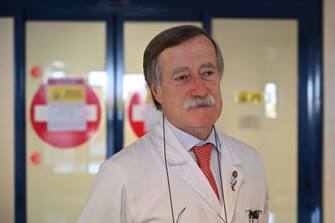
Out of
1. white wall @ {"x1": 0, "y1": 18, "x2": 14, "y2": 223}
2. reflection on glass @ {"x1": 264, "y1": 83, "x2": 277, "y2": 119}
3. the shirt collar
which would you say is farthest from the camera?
reflection on glass @ {"x1": 264, "y1": 83, "x2": 277, "y2": 119}

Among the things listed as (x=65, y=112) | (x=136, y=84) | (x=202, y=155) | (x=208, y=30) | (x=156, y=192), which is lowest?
(x=156, y=192)

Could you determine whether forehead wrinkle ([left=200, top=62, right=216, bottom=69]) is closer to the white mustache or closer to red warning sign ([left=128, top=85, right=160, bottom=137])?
the white mustache

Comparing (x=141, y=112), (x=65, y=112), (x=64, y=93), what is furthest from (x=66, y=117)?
(x=141, y=112)

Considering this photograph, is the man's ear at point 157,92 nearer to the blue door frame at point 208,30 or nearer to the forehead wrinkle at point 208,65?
the forehead wrinkle at point 208,65

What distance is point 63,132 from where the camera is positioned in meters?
3.28

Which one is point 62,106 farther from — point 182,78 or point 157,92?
point 182,78

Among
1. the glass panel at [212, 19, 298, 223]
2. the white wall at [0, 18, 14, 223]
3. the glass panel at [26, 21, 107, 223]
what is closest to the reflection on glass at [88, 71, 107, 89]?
the glass panel at [26, 21, 107, 223]

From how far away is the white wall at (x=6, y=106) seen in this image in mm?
3242

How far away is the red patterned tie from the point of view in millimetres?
1550

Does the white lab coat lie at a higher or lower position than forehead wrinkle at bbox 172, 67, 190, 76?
lower

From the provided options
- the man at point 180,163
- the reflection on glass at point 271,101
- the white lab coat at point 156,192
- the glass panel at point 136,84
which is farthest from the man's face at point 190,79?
the reflection on glass at point 271,101

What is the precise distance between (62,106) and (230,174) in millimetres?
1945

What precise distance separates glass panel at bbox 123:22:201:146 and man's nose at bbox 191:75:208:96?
1.77m

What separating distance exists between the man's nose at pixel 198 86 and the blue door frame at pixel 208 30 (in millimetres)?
1804
